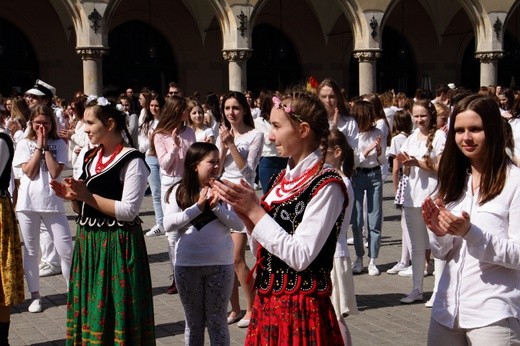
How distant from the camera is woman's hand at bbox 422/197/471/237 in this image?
3.03 m

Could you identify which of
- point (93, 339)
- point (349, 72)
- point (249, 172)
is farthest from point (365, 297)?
point (349, 72)

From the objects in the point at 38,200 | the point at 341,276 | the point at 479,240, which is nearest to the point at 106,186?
the point at 341,276

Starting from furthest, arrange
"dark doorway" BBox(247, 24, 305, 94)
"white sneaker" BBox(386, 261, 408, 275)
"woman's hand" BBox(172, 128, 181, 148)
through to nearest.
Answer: "dark doorway" BBox(247, 24, 305, 94) < "white sneaker" BBox(386, 261, 408, 275) < "woman's hand" BBox(172, 128, 181, 148)

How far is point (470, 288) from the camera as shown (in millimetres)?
3242

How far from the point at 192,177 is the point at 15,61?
18681 mm

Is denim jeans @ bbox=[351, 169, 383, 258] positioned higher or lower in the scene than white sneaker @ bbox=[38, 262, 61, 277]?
higher

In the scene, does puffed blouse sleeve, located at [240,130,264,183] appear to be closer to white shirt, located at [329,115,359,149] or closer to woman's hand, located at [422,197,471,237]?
white shirt, located at [329,115,359,149]

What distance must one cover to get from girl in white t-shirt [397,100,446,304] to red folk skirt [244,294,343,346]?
4.05m

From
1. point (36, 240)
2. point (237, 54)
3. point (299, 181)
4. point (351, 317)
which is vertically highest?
point (237, 54)

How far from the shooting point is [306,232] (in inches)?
129

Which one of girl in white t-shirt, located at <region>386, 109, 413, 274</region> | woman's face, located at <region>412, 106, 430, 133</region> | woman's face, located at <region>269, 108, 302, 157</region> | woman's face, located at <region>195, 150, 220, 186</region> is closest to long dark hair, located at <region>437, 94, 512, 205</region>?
woman's face, located at <region>269, 108, 302, 157</region>

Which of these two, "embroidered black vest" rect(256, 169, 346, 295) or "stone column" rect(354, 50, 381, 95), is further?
"stone column" rect(354, 50, 381, 95)

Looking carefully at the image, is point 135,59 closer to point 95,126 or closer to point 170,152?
point 170,152

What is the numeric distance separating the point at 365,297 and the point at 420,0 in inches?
848
